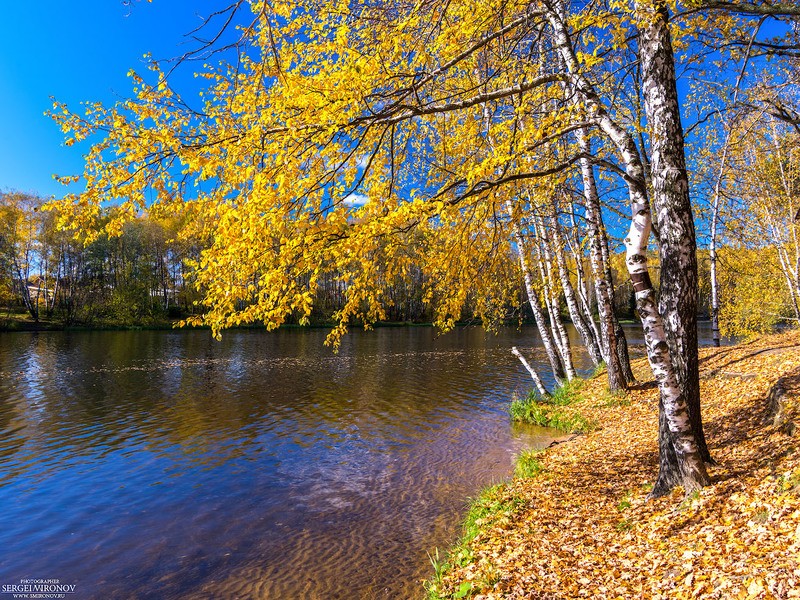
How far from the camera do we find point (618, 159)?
13156mm

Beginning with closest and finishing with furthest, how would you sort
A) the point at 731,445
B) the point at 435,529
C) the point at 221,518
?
1. the point at 731,445
2. the point at 435,529
3. the point at 221,518

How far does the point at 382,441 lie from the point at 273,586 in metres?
6.61

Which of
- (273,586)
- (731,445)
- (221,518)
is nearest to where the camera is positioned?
(273,586)

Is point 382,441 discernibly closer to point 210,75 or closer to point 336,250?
point 336,250

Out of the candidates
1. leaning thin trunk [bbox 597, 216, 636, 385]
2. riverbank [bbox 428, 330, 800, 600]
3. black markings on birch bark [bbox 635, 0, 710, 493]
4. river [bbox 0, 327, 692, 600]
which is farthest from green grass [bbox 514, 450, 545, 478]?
leaning thin trunk [bbox 597, 216, 636, 385]

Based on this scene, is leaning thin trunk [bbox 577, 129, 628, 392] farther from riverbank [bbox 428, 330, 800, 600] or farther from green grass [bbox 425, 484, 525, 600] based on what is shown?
green grass [bbox 425, 484, 525, 600]

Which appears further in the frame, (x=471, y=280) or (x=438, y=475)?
(x=438, y=475)

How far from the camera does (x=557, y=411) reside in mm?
13438

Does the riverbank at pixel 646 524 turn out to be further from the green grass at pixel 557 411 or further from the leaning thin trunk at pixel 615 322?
the leaning thin trunk at pixel 615 322

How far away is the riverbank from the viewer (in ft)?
13.2

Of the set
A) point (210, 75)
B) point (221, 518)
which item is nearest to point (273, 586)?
point (221, 518)

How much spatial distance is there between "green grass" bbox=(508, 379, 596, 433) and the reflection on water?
2.20 feet

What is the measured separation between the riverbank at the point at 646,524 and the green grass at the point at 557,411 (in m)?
2.69

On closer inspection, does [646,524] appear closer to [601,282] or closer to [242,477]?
[601,282]
